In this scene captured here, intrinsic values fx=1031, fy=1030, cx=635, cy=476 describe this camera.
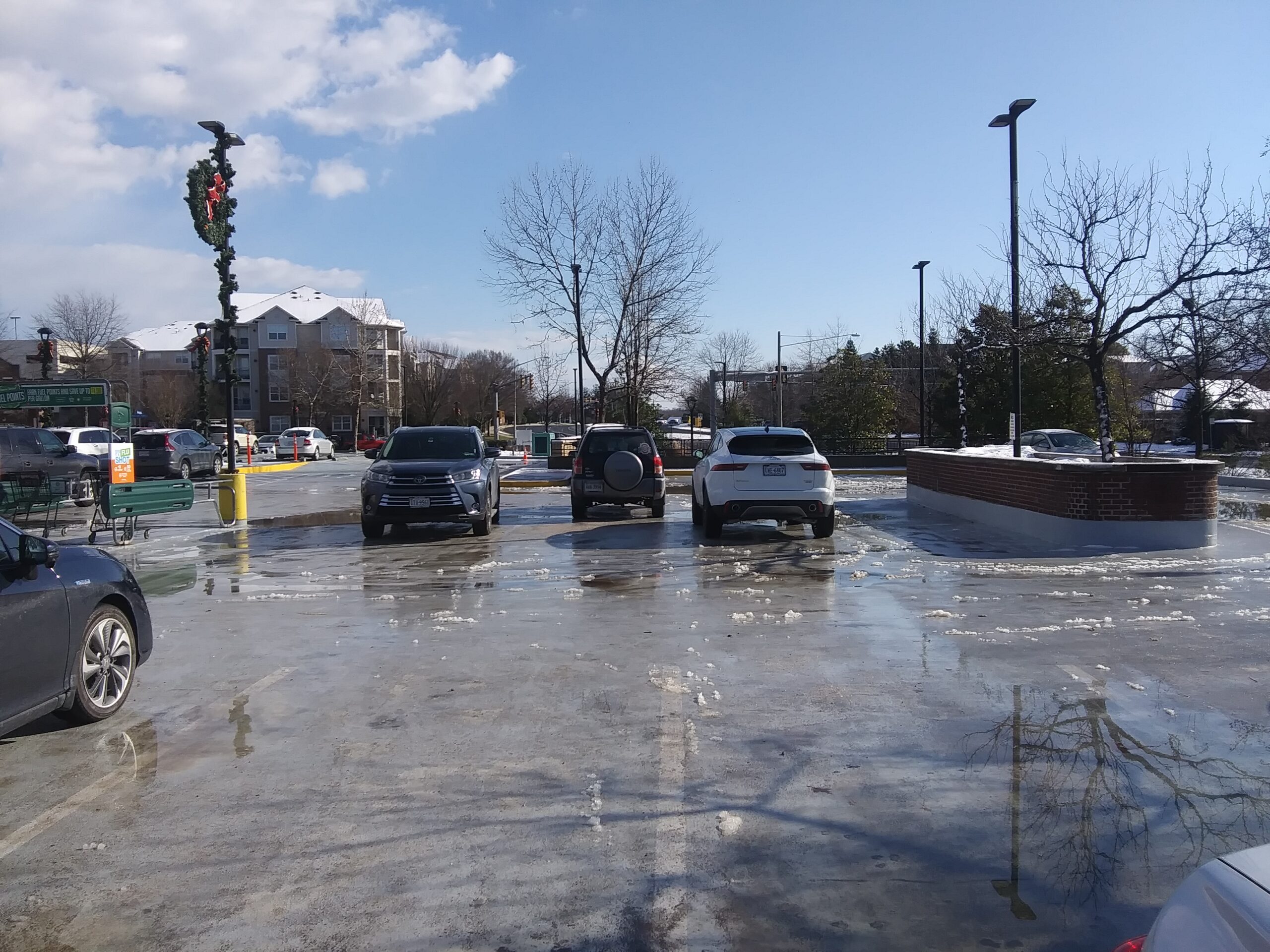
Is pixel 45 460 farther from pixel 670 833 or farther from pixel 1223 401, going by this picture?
pixel 1223 401

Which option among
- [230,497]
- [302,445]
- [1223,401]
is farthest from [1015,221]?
[302,445]

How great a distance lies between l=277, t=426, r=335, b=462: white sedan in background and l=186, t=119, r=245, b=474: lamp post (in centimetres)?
2148

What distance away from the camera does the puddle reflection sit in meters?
4.14

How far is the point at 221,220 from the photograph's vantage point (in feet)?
86.8

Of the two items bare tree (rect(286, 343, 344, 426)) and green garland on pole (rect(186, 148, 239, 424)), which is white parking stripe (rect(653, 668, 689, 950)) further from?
bare tree (rect(286, 343, 344, 426))

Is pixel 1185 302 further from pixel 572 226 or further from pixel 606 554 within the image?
pixel 572 226

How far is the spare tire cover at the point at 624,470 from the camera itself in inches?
707

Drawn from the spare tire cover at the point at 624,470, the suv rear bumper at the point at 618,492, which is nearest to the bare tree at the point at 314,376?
the suv rear bumper at the point at 618,492

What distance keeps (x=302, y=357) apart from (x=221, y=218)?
52.9m

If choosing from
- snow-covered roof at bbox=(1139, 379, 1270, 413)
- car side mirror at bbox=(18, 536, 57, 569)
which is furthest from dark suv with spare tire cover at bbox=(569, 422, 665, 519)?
snow-covered roof at bbox=(1139, 379, 1270, 413)

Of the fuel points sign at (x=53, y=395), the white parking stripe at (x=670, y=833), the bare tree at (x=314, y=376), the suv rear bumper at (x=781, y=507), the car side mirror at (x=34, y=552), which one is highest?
the bare tree at (x=314, y=376)

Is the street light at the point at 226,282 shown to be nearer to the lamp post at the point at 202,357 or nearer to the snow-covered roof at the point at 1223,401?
the lamp post at the point at 202,357

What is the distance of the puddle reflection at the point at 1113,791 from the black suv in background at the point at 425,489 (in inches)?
411

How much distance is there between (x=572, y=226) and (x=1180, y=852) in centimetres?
2719
